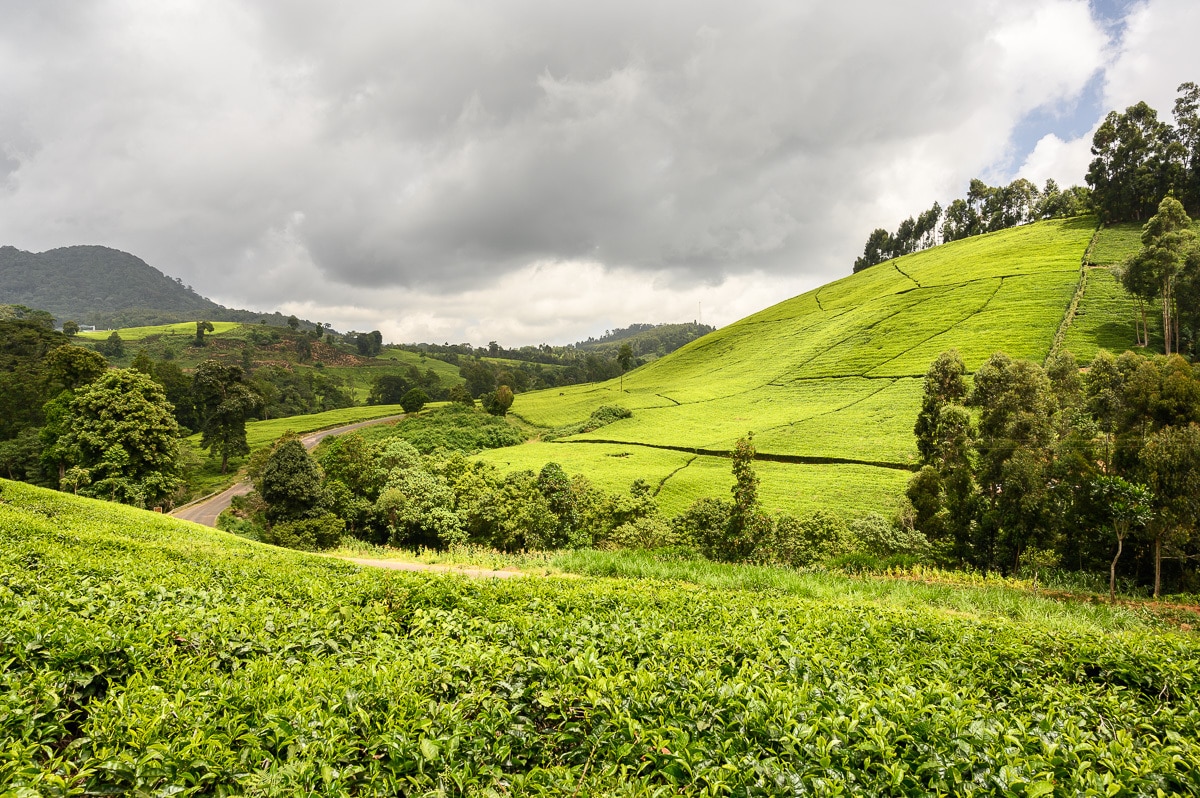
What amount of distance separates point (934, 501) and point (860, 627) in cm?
2603

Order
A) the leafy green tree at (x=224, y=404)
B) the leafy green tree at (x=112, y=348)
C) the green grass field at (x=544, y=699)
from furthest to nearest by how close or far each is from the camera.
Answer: the leafy green tree at (x=112, y=348), the leafy green tree at (x=224, y=404), the green grass field at (x=544, y=699)

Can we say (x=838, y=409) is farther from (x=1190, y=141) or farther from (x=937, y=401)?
(x=1190, y=141)

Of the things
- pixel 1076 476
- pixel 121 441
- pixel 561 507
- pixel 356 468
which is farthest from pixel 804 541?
pixel 121 441

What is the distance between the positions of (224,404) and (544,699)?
67.4 meters

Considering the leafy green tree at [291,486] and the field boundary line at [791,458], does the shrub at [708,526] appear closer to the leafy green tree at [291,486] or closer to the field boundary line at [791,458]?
the field boundary line at [791,458]

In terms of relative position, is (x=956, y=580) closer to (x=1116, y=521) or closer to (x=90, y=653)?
(x=1116, y=521)

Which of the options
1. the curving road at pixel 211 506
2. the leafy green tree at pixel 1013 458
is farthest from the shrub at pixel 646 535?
the curving road at pixel 211 506

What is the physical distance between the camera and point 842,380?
2467 inches

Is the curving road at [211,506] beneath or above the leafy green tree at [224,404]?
beneath

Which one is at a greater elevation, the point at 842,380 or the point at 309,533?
the point at 842,380

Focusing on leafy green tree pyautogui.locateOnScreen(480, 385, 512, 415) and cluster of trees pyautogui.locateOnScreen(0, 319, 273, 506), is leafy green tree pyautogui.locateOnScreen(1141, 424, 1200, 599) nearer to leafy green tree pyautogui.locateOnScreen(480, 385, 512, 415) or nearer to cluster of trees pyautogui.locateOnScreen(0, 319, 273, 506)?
cluster of trees pyautogui.locateOnScreen(0, 319, 273, 506)

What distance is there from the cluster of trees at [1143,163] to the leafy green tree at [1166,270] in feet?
116

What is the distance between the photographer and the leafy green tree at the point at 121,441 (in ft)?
106

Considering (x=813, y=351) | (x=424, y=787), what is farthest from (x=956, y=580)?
(x=813, y=351)
